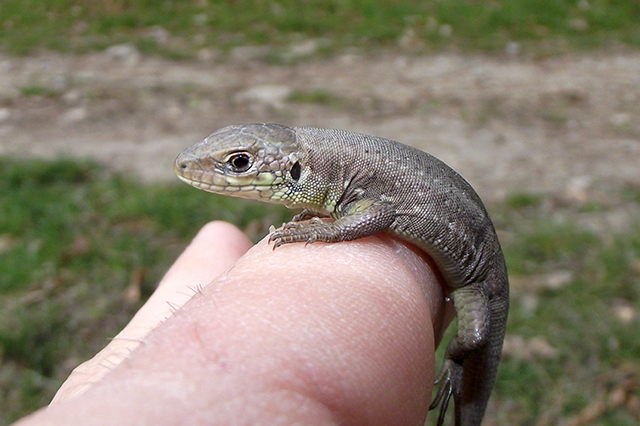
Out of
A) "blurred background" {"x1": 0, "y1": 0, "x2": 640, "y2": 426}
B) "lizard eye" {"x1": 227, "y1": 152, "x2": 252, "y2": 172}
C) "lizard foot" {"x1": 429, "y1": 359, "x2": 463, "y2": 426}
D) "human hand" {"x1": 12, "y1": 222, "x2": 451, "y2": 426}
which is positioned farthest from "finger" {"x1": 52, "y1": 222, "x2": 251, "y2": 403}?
"blurred background" {"x1": 0, "y1": 0, "x2": 640, "y2": 426}

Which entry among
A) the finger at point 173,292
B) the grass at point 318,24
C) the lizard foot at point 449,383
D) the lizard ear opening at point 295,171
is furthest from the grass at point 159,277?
the grass at point 318,24

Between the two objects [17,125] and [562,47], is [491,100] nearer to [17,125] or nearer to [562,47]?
[562,47]

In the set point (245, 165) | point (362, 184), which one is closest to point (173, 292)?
point (245, 165)

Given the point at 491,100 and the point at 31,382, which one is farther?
the point at 491,100

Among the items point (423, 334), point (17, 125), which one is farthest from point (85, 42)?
point (423, 334)

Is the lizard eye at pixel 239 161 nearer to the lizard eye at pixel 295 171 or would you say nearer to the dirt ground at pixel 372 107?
the lizard eye at pixel 295 171
